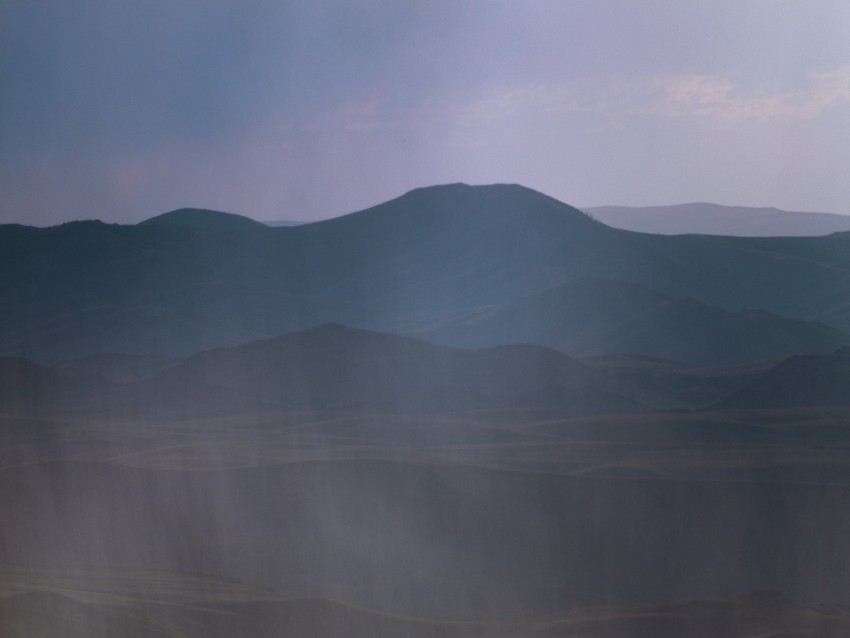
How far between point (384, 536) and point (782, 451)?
373 inches

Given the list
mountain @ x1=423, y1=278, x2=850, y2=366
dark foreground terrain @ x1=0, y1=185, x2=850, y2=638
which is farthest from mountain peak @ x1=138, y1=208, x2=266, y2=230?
mountain @ x1=423, y1=278, x2=850, y2=366

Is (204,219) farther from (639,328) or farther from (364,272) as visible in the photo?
(639,328)

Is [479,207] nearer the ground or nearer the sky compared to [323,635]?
nearer the sky

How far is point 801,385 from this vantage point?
26.4 m

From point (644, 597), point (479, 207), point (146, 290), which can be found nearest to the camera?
point (644, 597)

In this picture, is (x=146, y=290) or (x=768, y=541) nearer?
(x=768, y=541)

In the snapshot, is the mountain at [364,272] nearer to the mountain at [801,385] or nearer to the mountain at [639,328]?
the mountain at [639,328]

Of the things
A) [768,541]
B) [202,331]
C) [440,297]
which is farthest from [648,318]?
[768,541]

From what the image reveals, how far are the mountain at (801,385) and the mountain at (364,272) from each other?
55.6ft

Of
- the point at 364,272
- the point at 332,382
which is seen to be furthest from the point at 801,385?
the point at 364,272

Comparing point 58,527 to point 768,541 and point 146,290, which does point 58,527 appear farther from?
point 146,290

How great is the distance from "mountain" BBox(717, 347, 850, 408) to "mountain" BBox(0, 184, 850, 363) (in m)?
16.9

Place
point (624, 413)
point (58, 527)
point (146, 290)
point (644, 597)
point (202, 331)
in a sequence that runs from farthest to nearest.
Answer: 1. point (146, 290)
2. point (202, 331)
3. point (624, 413)
4. point (58, 527)
5. point (644, 597)

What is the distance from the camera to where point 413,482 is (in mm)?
15758
